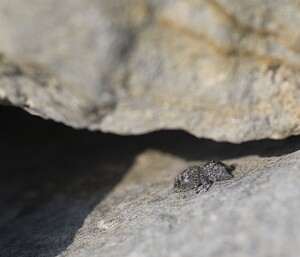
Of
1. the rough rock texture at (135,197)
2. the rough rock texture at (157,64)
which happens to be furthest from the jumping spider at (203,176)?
the rough rock texture at (157,64)

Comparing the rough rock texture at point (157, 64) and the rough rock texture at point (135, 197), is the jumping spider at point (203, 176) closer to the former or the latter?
the rough rock texture at point (135, 197)

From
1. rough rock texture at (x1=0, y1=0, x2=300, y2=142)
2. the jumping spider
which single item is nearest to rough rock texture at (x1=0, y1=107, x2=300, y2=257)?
the jumping spider

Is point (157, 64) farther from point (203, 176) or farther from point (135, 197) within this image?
point (135, 197)

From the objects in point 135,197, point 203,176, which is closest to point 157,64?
point 203,176

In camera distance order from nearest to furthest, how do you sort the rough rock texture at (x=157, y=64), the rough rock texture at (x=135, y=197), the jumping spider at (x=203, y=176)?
the rough rock texture at (x=135, y=197)
the rough rock texture at (x=157, y=64)
the jumping spider at (x=203, y=176)

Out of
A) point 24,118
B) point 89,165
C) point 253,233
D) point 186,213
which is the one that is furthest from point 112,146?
point 253,233

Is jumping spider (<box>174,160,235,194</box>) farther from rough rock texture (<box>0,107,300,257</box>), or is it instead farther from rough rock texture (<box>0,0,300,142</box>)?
rough rock texture (<box>0,0,300,142</box>)

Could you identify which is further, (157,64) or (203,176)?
(203,176)
